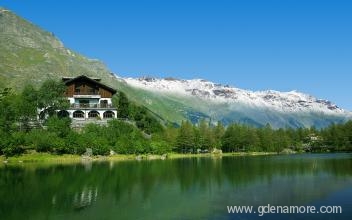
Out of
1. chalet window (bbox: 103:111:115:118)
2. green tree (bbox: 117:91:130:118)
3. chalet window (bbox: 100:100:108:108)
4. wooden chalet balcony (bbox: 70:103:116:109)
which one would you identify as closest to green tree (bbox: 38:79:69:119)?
wooden chalet balcony (bbox: 70:103:116:109)

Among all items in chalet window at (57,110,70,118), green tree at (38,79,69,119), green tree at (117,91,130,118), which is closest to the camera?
green tree at (38,79,69,119)

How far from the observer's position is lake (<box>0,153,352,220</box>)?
1539 inches

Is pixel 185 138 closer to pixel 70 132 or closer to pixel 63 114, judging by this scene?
pixel 63 114

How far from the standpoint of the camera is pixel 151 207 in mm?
42594

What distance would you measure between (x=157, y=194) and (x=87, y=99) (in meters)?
92.1

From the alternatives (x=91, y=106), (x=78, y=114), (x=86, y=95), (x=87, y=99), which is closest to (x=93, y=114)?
(x=91, y=106)

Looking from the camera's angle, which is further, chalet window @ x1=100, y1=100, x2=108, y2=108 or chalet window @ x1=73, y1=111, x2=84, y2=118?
chalet window @ x1=100, y1=100, x2=108, y2=108

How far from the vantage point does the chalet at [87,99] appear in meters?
136

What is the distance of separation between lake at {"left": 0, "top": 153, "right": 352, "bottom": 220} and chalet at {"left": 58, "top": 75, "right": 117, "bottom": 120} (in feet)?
207

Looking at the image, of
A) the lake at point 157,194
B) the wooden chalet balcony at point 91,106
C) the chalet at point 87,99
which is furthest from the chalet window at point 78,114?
the lake at point 157,194

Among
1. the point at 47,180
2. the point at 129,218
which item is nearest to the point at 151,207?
the point at 129,218

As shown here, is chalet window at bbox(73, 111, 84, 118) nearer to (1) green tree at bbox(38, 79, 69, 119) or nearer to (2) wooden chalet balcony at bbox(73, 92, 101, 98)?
(2) wooden chalet balcony at bbox(73, 92, 101, 98)

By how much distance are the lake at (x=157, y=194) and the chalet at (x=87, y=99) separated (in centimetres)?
6317

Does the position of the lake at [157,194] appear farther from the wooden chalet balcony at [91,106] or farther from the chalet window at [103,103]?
the chalet window at [103,103]
